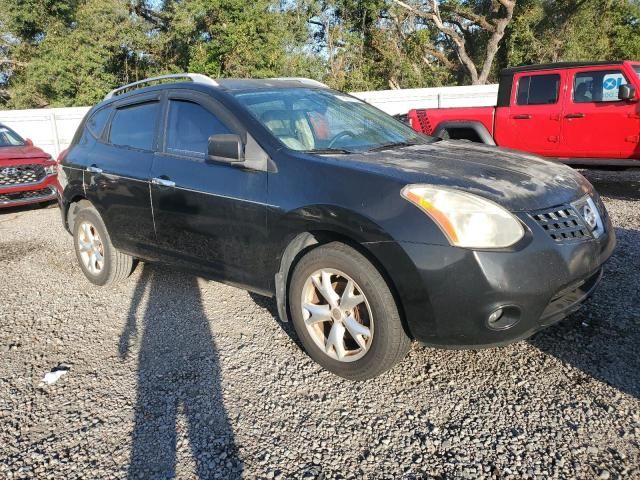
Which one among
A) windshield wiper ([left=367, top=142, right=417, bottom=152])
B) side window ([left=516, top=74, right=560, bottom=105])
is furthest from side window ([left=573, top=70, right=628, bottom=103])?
windshield wiper ([left=367, top=142, right=417, bottom=152])

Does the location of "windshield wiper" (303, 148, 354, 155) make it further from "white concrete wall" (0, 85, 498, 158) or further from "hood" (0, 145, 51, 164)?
"white concrete wall" (0, 85, 498, 158)

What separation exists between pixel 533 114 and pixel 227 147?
636 cm

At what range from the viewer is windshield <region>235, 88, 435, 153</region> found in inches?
133

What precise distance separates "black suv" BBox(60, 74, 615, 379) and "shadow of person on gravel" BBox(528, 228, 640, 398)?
445 mm

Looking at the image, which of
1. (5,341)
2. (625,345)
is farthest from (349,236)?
(5,341)

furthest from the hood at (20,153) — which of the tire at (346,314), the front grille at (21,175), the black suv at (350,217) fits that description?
the tire at (346,314)

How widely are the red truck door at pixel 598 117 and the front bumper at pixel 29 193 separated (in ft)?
26.7

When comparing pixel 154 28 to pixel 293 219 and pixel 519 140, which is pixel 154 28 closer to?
pixel 519 140

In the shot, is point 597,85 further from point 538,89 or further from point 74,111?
point 74,111

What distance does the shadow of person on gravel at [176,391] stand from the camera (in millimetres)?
2402

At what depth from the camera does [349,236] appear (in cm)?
276

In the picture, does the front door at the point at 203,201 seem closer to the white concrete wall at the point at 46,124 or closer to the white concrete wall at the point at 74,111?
the white concrete wall at the point at 74,111

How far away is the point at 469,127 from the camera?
26.9 feet

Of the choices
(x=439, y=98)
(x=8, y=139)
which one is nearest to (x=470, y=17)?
(x=439, y=98)
